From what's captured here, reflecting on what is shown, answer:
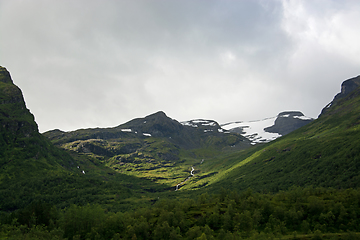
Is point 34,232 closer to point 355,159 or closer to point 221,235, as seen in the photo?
point 221,235

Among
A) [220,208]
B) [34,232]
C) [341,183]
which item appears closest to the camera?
[34,232]

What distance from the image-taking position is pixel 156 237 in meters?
98.2

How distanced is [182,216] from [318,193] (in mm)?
91734

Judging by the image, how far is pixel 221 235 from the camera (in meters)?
87.2

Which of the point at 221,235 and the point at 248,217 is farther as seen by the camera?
the point at 248,217

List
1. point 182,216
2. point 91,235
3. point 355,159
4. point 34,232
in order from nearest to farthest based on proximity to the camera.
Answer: point 34,232, point 91,235, point 182,216, point 355,159

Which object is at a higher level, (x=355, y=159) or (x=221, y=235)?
(x=355, y=159)

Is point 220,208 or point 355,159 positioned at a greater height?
point 355,159

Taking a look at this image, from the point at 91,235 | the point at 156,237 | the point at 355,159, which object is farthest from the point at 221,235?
the point at 355,159

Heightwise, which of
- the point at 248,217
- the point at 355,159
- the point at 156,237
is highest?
the point at 355,159

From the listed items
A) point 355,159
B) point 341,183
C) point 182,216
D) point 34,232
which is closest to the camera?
point 34,232

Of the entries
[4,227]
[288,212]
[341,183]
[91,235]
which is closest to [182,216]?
[91,235]

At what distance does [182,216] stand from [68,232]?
2216 inches

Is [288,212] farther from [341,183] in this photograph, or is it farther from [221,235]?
[341,183]
